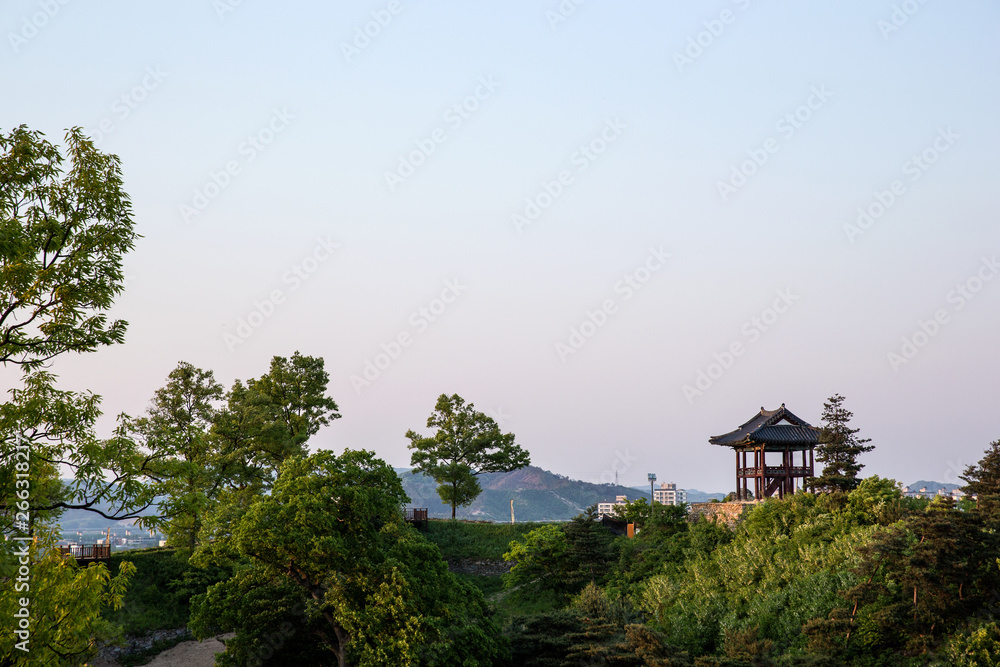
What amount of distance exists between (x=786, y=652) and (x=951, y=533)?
216 inches

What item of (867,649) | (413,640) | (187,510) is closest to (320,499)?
(413,640)

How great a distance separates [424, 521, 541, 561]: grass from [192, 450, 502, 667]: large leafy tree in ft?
57.5

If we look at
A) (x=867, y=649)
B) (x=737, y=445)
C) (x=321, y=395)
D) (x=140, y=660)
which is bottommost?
(x=140, y=660)

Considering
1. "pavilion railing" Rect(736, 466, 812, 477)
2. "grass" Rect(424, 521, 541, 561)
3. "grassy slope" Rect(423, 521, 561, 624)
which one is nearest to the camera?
"pavilion railing" Rect(736, 466, 812, 477)

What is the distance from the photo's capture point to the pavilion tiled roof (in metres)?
33.6

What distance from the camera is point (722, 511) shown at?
33.2 meters

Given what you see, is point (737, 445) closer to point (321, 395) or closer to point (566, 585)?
point (566, 585)

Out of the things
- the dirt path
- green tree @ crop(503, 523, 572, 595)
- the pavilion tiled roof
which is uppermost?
the pavilion tiled roof

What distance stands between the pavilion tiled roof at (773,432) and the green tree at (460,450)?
45.6ft

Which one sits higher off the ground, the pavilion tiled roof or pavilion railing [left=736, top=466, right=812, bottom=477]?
the pavilion tiled roof

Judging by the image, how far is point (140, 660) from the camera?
2542cm

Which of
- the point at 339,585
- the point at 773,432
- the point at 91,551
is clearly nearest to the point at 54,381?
the point at 339,585

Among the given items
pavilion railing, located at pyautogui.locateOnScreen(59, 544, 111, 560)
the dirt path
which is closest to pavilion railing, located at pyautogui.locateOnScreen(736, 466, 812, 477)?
the dirt path

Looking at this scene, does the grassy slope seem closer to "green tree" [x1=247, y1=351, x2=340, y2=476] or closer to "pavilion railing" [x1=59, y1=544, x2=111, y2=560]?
"green tree" [x1=247, y1=351, x2=340, y2=476]
